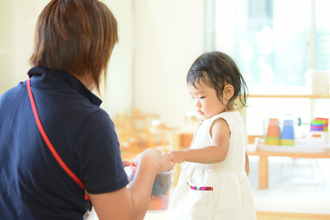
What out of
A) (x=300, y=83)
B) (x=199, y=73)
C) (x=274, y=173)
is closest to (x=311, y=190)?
(x=274, y=173)

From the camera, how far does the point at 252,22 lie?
4.13 m

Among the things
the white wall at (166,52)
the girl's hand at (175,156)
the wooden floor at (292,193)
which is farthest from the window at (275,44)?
the girl's hand at (175,156)

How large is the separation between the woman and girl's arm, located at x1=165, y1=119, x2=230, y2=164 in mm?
293

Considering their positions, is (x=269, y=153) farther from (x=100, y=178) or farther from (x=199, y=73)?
(x=100, y=178)

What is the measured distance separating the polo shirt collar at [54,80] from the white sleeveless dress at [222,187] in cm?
58

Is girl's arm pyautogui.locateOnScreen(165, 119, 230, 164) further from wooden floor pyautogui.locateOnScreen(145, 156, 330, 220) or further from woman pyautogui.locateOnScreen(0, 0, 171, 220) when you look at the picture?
wooden floor pyautogui.locateOnScreen(145, 156, 330, 220)

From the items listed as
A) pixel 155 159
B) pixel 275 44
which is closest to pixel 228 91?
pixel 155 159

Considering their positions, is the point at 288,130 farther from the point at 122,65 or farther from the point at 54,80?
the point at 54,80

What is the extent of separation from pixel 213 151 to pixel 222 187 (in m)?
0.15

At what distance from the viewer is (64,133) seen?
22.3 inches

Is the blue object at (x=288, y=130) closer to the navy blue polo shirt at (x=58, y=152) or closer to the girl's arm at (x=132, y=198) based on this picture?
the girl's arm at (x=132, y=198)

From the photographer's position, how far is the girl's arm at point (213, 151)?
96 cm

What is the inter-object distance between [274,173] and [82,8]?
3.12 meters

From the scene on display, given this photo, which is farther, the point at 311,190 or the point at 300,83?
the point at 300,83
